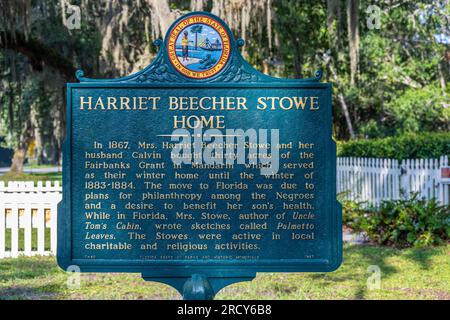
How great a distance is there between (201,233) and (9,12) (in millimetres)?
9006

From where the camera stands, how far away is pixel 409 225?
10352mm

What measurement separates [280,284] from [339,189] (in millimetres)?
10155

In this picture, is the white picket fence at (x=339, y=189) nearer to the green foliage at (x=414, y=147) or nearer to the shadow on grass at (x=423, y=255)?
the green foliage at (x=414, y=147)

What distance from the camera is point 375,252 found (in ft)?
32.1

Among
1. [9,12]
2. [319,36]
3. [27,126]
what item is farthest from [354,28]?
[27,126]

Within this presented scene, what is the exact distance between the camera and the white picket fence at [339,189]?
31.5ft

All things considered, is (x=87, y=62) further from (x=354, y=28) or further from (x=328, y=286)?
(x=328, y=286)

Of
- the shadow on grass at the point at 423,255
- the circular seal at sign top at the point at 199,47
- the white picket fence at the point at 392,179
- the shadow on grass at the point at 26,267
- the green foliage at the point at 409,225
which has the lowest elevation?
the shadow on grass at the point at 26,267

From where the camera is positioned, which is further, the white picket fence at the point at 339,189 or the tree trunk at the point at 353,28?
the tree trunk at the point at 353,28

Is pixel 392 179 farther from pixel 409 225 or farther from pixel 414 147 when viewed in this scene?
pixel 409 225

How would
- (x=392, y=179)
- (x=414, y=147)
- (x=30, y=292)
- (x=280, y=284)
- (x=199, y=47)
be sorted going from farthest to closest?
1. (x=414, y=147)
2. (x=392, y=179)
3. (x=280, y=284)
4. (x=30, y=292)
5. (x=199, y=47)

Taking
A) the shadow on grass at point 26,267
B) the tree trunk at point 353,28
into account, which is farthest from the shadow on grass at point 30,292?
the tree trunk at point 353,28

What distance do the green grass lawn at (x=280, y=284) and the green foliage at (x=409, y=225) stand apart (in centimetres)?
96

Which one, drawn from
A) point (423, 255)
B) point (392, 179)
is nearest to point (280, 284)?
point (423, 255)
